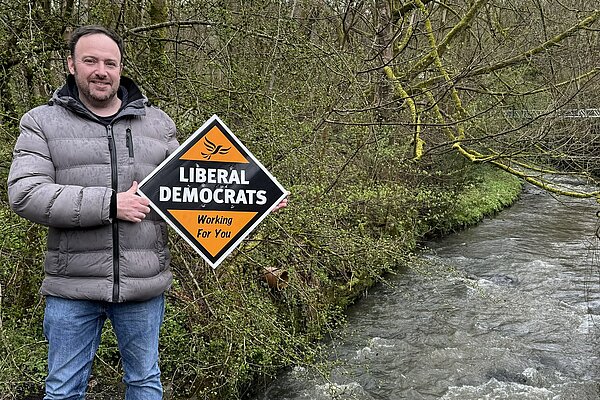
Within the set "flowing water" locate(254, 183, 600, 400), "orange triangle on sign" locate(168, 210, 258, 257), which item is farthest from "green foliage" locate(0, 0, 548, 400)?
"orange triangle on sign" locate(168, 210, 258, 257)

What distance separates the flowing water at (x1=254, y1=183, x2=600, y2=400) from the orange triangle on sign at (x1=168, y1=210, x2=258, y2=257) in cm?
193

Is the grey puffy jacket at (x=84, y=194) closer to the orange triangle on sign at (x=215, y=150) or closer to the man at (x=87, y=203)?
the man at (x=87, y=203)

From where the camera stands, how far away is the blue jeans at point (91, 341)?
2.26m

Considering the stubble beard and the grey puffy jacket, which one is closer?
the grey puffy jacket

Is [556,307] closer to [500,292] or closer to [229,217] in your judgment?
[500,292]

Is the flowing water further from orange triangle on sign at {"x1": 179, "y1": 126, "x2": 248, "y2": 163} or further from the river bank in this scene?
orange triangle on sign at {"x1": 179, "y1": 126, "x2": 248, "y2": 163}

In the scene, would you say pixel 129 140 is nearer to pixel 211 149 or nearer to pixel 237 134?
pixel 211 149

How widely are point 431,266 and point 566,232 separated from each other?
774 cm

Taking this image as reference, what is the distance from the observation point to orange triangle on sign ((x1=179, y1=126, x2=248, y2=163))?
2.52 metres

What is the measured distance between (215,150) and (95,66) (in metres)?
0.61

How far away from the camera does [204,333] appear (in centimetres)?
441

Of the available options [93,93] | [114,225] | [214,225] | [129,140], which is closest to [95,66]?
[93,93]

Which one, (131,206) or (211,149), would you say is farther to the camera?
(211,149)

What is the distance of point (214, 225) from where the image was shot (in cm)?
259
